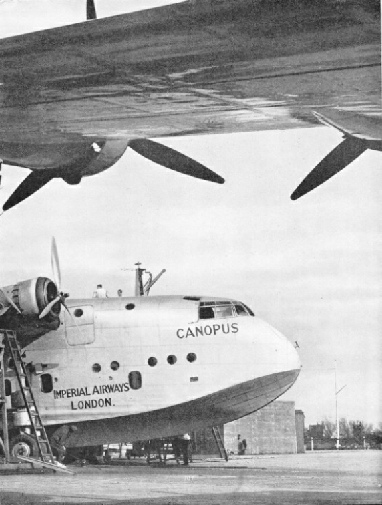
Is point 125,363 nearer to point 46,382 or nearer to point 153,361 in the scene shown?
point 153,361

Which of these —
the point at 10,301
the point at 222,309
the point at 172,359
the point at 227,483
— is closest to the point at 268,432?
the point at 227,483

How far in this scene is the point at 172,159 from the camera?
6.39m

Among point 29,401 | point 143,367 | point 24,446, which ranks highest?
point 143,367

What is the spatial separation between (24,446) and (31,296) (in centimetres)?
159

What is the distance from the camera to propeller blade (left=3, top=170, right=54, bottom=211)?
6871 millimetres

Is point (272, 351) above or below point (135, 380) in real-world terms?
above

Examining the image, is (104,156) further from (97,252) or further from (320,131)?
(320,131)

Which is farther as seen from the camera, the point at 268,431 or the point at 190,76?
the point at 268,431

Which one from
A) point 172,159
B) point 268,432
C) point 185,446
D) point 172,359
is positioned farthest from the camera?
point 172,359

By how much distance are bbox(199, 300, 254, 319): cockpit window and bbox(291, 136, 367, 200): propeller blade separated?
4.01 feet

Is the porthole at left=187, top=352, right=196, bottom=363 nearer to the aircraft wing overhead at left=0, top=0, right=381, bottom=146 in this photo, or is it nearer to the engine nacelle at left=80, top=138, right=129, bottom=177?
the engine nacelle at left=80, top=138, right=129, bottom=177

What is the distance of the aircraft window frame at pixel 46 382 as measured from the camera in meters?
8.82

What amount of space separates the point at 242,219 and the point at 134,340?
2747 mm

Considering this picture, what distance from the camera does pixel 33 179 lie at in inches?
274
